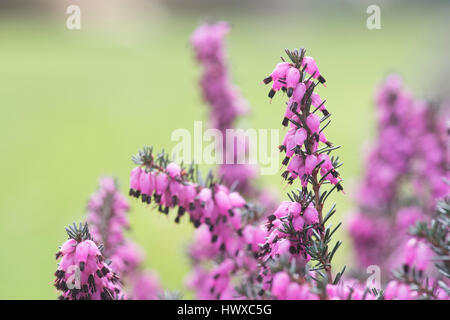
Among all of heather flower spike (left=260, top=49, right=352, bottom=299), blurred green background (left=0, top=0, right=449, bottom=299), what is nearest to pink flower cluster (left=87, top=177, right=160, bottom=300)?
blurred green background (left=0, top=0, right=449, bottom=299)

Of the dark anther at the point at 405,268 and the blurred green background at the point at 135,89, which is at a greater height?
the blurred green background at the point at 135,89

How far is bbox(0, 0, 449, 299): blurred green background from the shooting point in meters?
4.40

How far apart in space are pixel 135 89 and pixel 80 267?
383 inches

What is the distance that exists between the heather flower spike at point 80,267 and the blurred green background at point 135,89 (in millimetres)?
359

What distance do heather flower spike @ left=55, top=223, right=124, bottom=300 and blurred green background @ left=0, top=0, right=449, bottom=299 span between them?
14.1 inches

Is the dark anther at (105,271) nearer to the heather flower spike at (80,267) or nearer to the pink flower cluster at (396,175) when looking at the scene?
the heather flower spike at (80,267)

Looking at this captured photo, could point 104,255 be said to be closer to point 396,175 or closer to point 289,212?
point 289,212

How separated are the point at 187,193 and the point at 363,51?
13.2 metres

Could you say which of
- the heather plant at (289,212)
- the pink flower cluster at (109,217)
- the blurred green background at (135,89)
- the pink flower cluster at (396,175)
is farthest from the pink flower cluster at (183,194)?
the pink flower cluster at (396,175)

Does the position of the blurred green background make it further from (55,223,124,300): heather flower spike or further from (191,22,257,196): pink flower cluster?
(55,223,124,300): heather flower spike

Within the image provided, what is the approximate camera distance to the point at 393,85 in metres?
2.03

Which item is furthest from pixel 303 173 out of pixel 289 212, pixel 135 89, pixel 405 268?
pixel 135 89

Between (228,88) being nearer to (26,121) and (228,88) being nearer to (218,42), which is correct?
(218,42)

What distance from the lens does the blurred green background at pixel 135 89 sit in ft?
14.4
